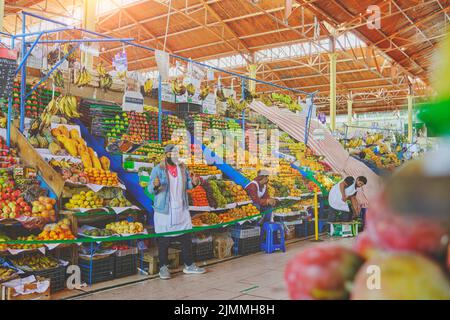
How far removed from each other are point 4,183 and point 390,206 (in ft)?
15.1

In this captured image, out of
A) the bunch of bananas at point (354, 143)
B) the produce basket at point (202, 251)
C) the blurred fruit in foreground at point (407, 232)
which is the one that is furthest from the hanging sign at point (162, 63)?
the bunch of bananas at point (354, 143)

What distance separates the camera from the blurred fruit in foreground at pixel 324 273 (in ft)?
2.56

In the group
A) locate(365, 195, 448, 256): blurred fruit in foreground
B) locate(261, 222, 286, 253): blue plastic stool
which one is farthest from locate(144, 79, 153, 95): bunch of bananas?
locate(365, 195, 448, 256): blurred fruit in foreground

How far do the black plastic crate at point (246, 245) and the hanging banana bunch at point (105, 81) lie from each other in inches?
123

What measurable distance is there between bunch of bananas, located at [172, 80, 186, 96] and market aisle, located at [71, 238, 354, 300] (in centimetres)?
320

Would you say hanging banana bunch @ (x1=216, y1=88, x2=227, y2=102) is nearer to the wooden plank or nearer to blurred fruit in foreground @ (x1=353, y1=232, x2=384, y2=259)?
the wooden plank

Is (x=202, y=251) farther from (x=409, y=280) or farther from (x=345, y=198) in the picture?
(x=409, y=280)

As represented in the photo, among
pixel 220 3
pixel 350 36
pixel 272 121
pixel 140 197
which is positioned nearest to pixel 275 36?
Answer: pixel 220 3

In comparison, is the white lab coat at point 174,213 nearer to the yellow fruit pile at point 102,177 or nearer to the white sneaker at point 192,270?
the white sneaker at point 192,270

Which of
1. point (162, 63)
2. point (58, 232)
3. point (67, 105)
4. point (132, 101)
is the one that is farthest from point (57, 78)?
point (58, 232)

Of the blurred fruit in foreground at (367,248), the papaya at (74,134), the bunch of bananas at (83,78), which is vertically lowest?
the blurred fruit in foreground at (367,248)

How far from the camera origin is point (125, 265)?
5.17 metres

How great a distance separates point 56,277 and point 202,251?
7.34 ft

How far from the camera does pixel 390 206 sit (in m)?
0.68
